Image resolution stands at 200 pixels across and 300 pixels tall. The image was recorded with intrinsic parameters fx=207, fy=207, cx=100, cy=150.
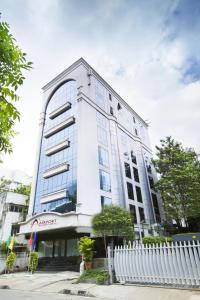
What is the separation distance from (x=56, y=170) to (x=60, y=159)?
1.62 meters

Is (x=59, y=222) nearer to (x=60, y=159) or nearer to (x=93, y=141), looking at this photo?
(x=60, y=159)

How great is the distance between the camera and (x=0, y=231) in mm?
27516

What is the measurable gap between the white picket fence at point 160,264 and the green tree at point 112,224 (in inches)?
326

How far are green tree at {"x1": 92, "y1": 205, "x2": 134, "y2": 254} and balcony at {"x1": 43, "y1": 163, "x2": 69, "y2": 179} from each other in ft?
27.1

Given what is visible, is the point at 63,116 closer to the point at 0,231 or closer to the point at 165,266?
the point at 0,231

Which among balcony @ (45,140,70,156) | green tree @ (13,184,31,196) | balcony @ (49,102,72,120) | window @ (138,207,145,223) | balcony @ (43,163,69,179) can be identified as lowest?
window @ (138,207,145,223)

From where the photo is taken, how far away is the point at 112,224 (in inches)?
709

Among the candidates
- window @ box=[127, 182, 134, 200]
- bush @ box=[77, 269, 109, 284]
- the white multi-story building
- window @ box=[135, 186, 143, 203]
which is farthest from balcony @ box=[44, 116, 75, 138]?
bush @ box=[77, 269, 109, 284]

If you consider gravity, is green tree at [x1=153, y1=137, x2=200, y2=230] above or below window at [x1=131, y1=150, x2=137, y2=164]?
below

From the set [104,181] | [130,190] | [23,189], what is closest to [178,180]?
[130,190]

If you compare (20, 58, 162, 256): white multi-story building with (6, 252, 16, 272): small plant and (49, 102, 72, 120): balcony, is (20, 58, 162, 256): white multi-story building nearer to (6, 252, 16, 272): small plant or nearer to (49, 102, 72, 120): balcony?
(49, 102, 72, 120): balcony

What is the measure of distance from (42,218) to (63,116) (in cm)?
1451

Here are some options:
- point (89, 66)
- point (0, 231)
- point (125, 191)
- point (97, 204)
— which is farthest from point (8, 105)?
point (89, 66)

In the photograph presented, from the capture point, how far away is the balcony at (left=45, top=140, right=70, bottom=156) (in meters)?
26.7
